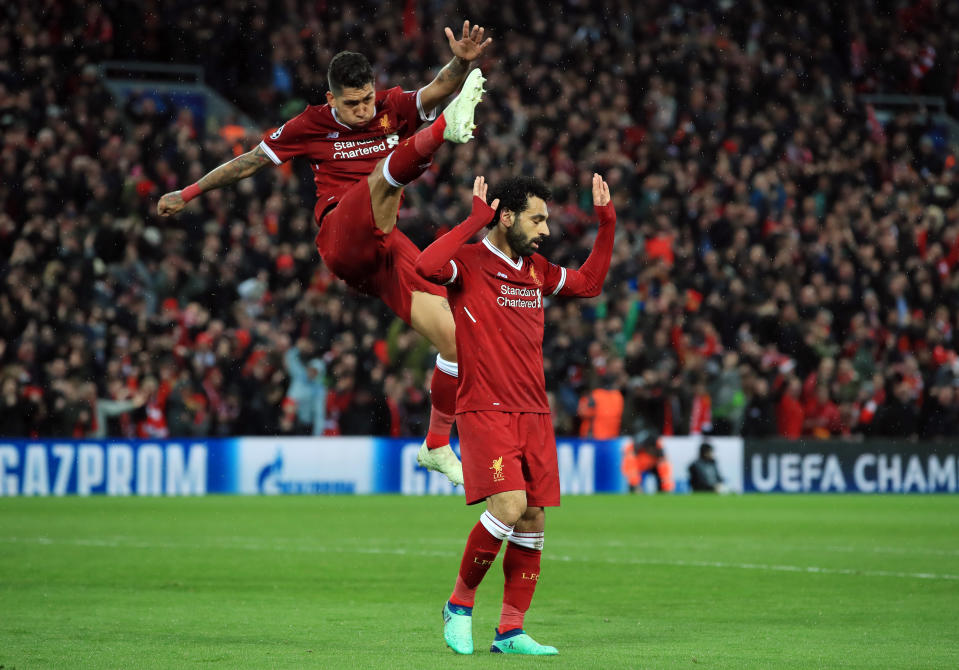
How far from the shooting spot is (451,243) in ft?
25.2

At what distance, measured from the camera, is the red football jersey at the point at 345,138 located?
8.81m

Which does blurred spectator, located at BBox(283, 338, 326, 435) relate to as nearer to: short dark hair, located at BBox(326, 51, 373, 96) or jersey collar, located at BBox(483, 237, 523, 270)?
short dark hair, located at BBox(326, 51, 373, 96)

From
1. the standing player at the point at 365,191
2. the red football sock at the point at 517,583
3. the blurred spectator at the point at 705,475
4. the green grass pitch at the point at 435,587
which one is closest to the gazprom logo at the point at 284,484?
the green grass pitch at the point at 435,587

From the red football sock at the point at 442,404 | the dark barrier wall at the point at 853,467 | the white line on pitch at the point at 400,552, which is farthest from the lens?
the dark barrier wall at the point at 853,467

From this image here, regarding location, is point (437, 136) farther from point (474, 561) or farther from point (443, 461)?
point (443, 461)

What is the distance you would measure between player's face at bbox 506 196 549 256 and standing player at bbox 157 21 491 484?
73cm

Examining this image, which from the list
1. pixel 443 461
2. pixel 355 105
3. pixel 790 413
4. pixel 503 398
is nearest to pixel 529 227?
pixel 503 398

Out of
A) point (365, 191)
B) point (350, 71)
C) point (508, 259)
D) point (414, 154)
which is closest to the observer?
point (414, 154)

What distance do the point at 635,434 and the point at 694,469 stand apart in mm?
1244

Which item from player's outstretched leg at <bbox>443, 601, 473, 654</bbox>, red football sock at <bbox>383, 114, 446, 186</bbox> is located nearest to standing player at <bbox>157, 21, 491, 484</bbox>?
red football sock at <bbox>383, 114, 446, 186</bbox>

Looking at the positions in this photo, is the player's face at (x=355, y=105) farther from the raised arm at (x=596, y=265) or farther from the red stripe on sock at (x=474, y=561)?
the red stripe on sock at (x=474, y=561)

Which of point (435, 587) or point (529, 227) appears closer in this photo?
point (529, 227)

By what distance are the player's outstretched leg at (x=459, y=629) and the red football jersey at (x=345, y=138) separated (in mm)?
2516

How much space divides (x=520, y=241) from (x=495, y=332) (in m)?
0.48
